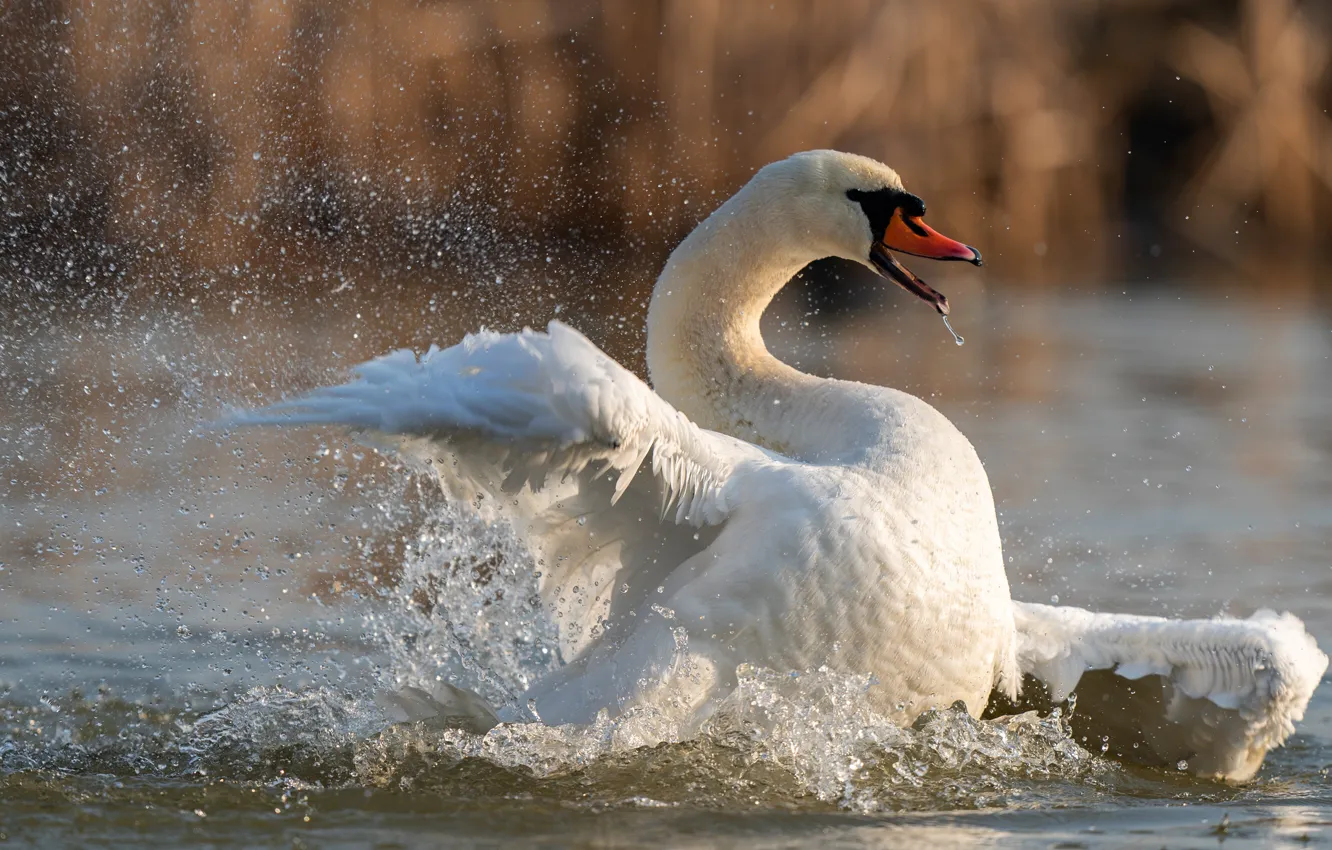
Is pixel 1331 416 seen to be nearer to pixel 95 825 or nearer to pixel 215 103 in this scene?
pixel 215 103

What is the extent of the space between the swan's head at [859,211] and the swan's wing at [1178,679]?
38.0 inches

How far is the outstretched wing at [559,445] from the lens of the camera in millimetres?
3779

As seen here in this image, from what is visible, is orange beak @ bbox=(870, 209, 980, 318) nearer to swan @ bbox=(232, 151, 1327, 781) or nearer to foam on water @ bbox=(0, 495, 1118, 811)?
swan @ bbox=(232, 151, 1327, 781)

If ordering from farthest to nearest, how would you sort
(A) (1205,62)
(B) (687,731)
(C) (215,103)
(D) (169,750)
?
(A) (1205,62) → (C) (215,103) → (D) (169,750) → (B) (687,731)

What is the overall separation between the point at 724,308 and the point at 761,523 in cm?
95

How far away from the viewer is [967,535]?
13.9 feet

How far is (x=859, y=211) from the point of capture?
4.87 metres

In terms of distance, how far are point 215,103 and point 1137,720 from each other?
7.75 metres

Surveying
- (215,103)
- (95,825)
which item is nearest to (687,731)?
(95,825)

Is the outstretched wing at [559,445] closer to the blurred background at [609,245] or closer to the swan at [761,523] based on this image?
the swan at [761,523]

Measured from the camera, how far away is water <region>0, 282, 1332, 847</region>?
4047 millimetres

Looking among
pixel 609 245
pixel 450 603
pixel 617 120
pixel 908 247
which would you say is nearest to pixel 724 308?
pixel 908 247

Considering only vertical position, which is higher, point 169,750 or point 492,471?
point 492,471

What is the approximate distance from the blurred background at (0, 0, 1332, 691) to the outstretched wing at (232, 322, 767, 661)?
6.92 feet
